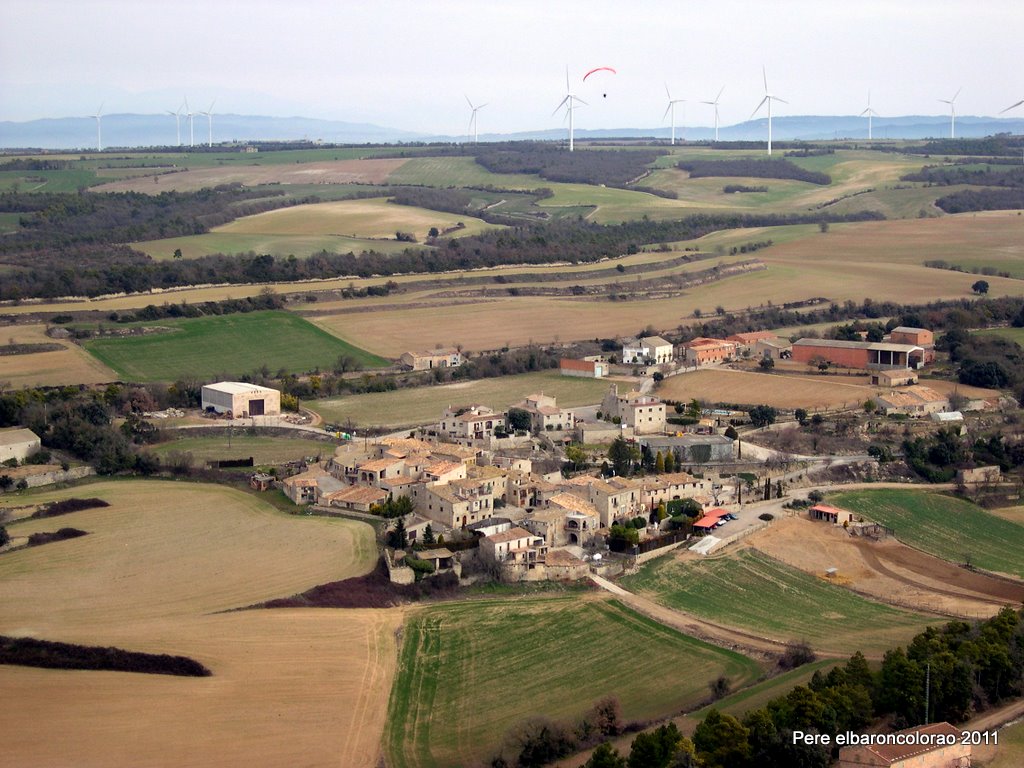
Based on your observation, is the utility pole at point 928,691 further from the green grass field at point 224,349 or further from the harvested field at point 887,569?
the green grass field at point 224,349

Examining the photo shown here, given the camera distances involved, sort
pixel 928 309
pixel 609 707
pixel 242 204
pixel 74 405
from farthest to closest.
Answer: pixel 242 204
pixel 928 309
pixel 74 405
pixel 609 707

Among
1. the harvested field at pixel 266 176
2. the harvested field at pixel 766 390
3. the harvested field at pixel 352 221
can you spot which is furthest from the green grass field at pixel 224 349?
the harvested field at pixel 266 176

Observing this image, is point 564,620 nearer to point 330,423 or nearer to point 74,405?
point 330,423

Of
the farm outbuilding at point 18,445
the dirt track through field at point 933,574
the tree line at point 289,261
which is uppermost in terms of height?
the tree line at point 289,261

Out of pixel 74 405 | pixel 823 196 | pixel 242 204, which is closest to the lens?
pixel 74 405

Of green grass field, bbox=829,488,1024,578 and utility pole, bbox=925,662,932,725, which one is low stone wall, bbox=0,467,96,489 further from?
utility pole, bbox=925,662,932,725

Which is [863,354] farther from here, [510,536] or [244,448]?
[510,536]

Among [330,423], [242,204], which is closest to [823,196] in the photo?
[242,204]
